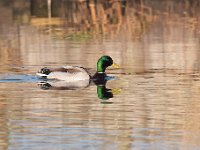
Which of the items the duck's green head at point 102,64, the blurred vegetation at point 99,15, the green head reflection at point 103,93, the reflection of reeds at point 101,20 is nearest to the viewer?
the green head reflection at point 103,93

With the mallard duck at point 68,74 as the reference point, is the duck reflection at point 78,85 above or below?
below

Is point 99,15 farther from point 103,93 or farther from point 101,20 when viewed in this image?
point 103,93

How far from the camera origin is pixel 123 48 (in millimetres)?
20922

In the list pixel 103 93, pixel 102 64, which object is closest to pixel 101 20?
pixel 102 64

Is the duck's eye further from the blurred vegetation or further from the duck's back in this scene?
the blurred vegetation

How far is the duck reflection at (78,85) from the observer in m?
14.9

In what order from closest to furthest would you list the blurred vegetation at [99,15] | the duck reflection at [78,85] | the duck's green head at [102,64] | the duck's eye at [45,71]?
the duck reflection at [78,85]
the duck's eye at [45,71]
the duck's green head at [102,64]
the blurred vegetation at [99,15]

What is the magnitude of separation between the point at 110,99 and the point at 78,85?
2.08 meters

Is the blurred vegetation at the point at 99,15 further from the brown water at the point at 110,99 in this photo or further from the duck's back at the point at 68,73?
the duck's back at the point at 68,73

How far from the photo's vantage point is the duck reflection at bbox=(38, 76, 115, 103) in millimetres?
14906

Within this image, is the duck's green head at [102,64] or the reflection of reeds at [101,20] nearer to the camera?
the duck's green head at [102,64]

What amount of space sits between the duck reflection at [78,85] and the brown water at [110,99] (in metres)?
0.14

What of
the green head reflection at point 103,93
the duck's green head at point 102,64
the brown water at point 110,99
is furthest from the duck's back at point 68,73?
the green head reflection at point 103,93

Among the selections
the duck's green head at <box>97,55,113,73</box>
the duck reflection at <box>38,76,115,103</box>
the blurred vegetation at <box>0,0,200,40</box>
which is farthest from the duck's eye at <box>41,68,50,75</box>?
the blurred vegetation at <box>0,0,200,40</box>
